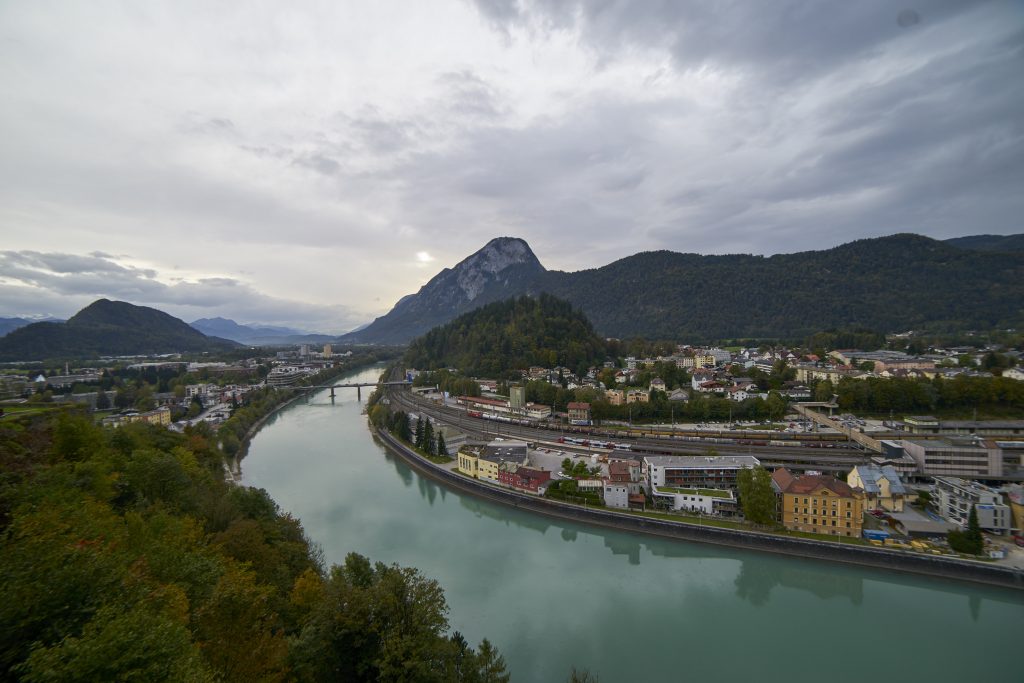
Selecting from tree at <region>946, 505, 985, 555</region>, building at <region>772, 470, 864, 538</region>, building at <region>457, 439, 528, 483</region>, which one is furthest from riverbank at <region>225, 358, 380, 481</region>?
tree at <region>946, 505, 985, 555</region>

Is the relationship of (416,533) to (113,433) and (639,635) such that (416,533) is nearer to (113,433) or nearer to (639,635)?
(639,635)

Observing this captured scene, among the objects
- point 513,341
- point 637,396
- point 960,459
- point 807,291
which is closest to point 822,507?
point 960,459

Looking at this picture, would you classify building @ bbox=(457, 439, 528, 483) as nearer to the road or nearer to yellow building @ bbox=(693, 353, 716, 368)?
the road

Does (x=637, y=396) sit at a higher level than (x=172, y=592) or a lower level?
lower

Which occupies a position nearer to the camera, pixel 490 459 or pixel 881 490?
pixel 881 490

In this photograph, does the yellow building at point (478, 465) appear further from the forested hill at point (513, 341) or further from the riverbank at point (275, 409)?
the forested hill at point (513, 341)

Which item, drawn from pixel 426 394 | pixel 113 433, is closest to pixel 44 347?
pixel 426 394

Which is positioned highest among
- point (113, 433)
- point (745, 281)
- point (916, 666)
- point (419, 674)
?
point (745, 281)

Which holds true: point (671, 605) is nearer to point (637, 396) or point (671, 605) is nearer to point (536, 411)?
point (536, 411)
